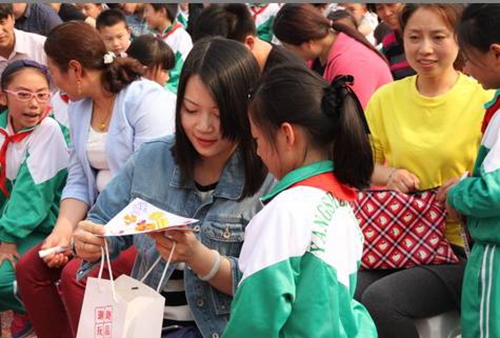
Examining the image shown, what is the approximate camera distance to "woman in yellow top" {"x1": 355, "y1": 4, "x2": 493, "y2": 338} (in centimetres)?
335

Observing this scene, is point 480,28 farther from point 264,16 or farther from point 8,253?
point 264,16

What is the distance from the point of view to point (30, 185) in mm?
4277

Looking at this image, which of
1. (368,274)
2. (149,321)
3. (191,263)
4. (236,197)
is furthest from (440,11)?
(149,321)

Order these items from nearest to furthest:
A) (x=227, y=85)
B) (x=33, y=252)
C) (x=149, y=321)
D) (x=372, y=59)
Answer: (x=149, y=321), (x=227, y=85), (x=33, y=252), (x=372, y=59)

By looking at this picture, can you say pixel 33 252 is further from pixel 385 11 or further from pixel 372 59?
pixel 385 11

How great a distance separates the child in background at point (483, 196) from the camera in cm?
300

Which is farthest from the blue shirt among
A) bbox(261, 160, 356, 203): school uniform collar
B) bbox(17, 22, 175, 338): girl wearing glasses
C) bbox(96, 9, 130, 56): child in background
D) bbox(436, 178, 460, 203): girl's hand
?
bbox(96, 9, 130, 56): child in background

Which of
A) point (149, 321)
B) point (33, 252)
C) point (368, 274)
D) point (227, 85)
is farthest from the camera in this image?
point (33, 252)

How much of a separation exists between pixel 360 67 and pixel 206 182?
2.02 m

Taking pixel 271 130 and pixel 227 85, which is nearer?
pixel 271 130

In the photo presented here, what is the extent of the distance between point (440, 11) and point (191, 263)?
1608mm

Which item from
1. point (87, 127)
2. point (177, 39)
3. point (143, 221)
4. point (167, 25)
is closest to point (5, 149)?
point (87, 127)

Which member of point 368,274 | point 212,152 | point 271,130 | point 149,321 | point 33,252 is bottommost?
point 33,252

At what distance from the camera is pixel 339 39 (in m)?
5.01
